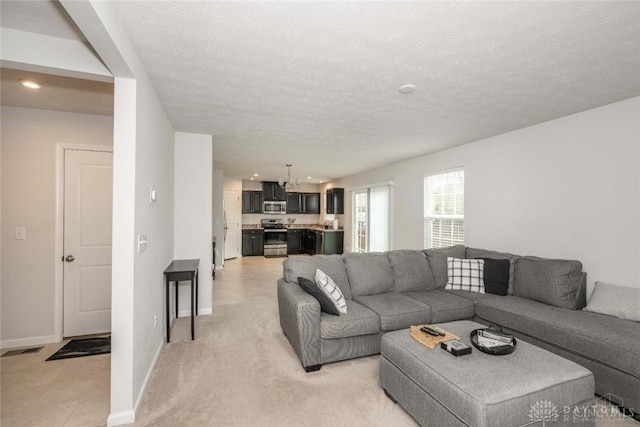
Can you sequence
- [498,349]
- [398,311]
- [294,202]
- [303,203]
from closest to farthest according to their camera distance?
1. [498,349]
2. [398,311]
3. [294,202]
4. [303,203]

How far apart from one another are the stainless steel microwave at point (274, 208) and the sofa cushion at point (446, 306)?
709cm

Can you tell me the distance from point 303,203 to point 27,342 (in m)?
7.89

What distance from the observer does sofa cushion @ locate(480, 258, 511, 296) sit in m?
3.28

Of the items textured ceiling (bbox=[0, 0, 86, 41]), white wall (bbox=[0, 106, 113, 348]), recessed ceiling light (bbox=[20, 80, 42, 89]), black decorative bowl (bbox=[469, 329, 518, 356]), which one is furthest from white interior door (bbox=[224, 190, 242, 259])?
black decorative bowl (bbox=[469, 329, 518, 356])

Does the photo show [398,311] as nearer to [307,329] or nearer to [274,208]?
[307,329]

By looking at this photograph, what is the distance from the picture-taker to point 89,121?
3.23m

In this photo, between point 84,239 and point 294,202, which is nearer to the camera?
point 84,239

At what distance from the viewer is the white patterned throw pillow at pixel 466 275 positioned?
343 centimetres

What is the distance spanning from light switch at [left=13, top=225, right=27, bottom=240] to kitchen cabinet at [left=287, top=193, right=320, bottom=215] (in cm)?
736

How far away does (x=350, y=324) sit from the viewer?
261cm

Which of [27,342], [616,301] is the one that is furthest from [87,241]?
[616,301]

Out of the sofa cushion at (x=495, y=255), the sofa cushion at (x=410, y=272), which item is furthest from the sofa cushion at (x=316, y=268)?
the sofa cushion at (x=495, y=255)

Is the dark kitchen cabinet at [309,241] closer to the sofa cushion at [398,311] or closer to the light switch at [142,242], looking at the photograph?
the sofa cushion at [398,311]

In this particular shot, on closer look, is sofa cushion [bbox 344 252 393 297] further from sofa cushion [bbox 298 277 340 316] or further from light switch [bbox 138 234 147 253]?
light switch [bbox 138 234 147 253]
